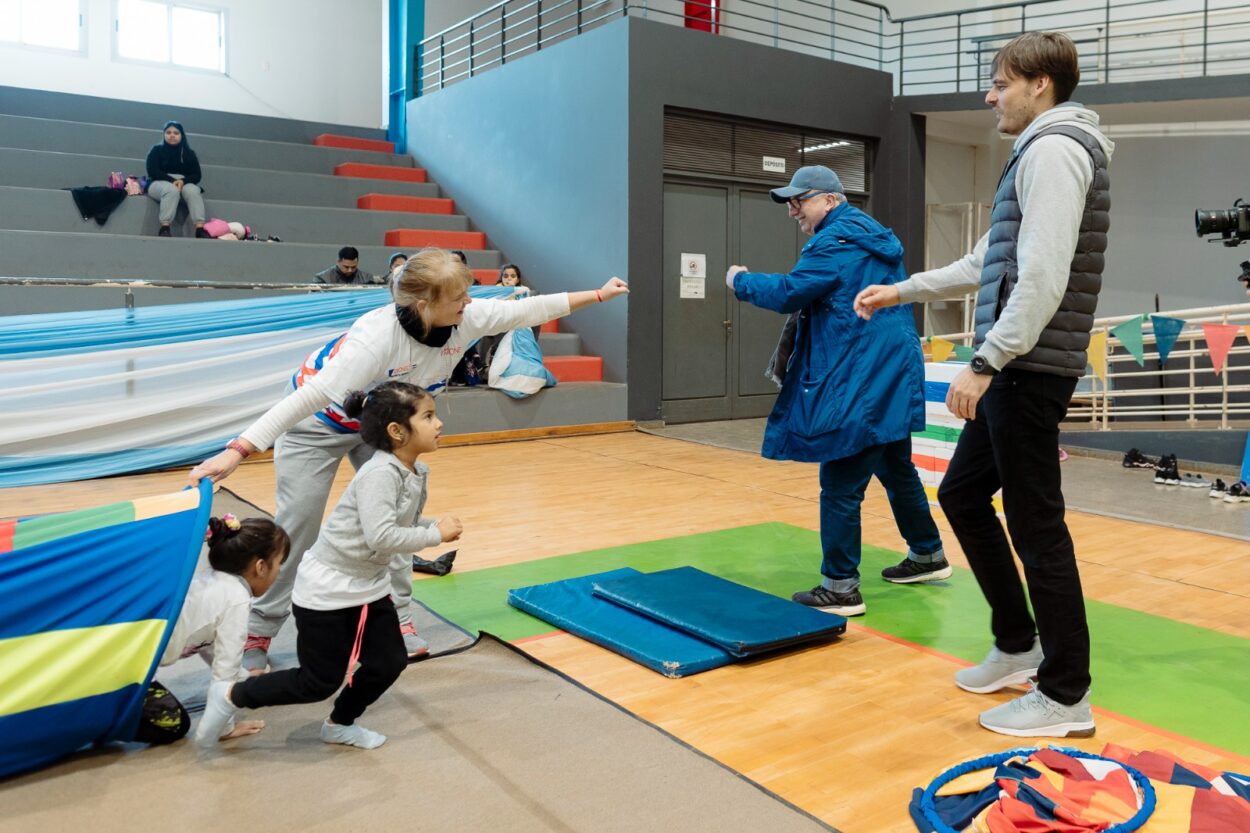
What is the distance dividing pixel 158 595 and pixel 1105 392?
21.4ft

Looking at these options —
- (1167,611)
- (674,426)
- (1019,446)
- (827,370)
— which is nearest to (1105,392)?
(674,426)

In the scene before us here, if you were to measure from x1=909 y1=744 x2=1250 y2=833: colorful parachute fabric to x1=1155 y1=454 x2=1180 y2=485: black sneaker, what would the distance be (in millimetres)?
4118

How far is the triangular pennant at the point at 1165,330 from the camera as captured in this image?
6.16m

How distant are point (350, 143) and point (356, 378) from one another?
10094 mm

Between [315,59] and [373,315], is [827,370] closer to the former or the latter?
Result: [373,315]

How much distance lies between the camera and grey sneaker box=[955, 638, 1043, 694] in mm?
2693

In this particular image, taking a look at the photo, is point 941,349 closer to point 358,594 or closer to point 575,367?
point 575,367

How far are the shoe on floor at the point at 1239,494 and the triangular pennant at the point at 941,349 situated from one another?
→ 201 centimetres

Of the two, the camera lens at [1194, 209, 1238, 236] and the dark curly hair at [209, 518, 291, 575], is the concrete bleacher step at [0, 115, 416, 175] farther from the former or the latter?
the camera lens at [1194, 209, 1238, 236]

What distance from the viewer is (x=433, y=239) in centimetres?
1003

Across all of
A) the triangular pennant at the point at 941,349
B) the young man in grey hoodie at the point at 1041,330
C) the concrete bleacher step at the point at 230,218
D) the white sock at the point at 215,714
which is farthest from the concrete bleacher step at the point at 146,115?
the young man in grey hoodie at the point at 1041,330

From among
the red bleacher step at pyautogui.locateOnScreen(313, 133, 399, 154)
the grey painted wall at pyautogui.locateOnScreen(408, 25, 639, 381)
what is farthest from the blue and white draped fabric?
the red bleacher step at pyautogui.locateOnScreen(313, 133, 399, 154)

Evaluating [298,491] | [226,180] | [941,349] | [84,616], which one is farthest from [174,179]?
[84,616]

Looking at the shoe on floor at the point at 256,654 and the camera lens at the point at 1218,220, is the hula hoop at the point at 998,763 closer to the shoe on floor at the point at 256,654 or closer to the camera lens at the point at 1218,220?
the shoe on floor at the point at 256,654
